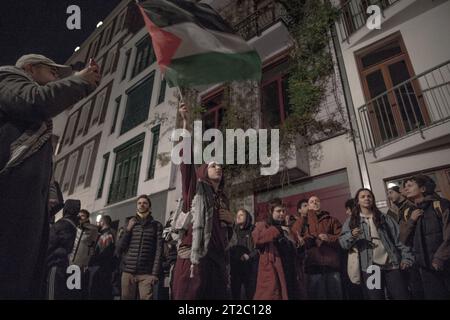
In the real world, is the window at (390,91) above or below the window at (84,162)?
above

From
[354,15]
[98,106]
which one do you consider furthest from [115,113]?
[354,15]

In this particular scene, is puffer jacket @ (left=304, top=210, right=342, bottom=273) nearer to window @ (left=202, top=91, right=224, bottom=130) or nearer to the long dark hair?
the long dark hair

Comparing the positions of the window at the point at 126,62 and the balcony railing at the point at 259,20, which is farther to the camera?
the balcony railing at the point at 259,20

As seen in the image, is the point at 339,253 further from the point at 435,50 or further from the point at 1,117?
the point at 1,117

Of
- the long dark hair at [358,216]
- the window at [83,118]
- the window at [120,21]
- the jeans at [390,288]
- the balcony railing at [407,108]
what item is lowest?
the jeans at [390,288]

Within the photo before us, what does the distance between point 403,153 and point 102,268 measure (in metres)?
3.48

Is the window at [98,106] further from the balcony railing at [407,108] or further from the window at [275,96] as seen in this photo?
the balcony railing at [407,108]

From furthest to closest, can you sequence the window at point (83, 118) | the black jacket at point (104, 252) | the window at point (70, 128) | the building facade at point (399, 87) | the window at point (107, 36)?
the window at point (107, 36)
the window at point (83, 118)
the window at point (70, 128)
the black jacket at point (104, 252)
the building facade at point (399, 87)

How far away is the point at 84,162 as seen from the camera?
436cm

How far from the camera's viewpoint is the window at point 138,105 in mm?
4586

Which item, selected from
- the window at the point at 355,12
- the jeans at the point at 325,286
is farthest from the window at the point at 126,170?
the window at the point at 355,12

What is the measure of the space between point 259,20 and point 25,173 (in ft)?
17.0

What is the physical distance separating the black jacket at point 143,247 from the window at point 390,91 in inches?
107

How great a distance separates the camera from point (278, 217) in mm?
3230
